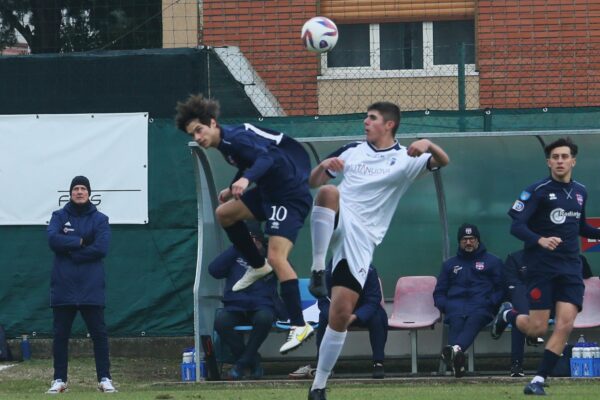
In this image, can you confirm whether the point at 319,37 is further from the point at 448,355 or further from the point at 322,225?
the point at 322,225

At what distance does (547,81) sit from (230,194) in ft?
23.4

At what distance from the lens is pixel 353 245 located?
29.5 ft

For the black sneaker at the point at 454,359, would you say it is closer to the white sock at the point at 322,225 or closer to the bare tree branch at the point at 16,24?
the white sock at the point at 322,225

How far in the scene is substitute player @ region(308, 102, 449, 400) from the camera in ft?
29.2

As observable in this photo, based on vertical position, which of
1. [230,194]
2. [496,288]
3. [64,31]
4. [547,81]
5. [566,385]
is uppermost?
[64,31]

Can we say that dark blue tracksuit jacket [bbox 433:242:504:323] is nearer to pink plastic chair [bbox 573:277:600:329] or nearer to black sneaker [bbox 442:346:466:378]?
black sneaker [bbox 442:346:466:378]

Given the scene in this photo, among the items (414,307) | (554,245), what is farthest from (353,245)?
(414,307)

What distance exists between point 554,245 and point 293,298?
7.18ft

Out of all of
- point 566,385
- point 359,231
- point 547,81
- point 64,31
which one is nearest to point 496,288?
point 566,385


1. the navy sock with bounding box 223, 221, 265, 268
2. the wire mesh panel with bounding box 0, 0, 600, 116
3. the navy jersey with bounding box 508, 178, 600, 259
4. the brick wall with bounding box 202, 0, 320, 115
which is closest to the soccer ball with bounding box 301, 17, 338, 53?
the wire mesh panel with bounding box 0, 0, 600, 116

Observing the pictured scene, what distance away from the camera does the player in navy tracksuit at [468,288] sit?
1289 centimetres

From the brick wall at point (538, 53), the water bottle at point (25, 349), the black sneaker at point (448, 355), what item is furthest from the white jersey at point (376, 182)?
the water bottle at point (25, 349)

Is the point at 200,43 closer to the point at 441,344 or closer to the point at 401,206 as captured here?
the point at 401,206

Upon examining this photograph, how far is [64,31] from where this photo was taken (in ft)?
63.3
